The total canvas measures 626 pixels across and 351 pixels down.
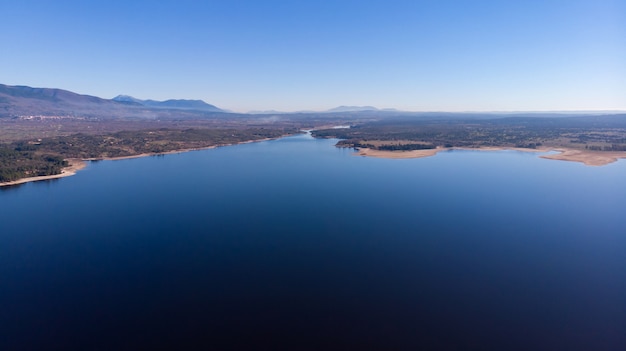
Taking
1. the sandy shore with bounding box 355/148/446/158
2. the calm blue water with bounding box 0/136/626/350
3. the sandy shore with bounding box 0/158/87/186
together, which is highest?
the sandy shore with bounding box 355/148/446/158

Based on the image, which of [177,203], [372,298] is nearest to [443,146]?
[177,203]

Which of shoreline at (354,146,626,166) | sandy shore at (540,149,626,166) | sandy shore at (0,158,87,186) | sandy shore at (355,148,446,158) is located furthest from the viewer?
sandy shore at (355,148,446,158)

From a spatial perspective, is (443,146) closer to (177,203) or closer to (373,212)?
(373,212)

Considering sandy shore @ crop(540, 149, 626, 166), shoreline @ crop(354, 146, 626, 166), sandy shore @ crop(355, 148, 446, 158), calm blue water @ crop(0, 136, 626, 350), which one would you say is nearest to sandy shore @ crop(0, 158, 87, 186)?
calm blue water @ crop(0, 136, 626, 350)

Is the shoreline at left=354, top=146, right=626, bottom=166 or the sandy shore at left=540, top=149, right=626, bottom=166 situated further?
the shoreline at left=354, top=146, right=626, bottom=166

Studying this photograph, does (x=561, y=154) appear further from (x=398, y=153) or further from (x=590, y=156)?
(x=398, y=153)

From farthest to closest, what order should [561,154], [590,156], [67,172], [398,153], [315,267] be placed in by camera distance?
[398,153], [561,154], [590,156], [67,172], [315,267]

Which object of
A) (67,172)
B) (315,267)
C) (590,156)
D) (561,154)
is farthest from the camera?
(561,154)

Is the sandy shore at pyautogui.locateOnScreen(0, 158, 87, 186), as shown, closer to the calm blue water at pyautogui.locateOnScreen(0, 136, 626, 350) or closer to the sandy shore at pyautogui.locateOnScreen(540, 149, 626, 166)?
the calm blue water at pyautogui.locateOnScreen(0, 136, 626, 350)

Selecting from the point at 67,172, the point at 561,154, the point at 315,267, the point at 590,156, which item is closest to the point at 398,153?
the point at 561,154
